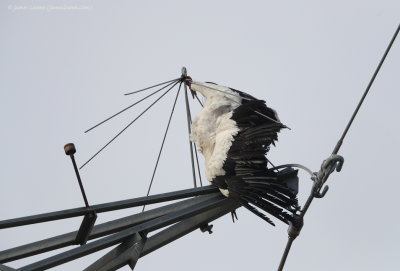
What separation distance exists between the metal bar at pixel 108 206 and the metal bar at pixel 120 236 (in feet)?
0.53

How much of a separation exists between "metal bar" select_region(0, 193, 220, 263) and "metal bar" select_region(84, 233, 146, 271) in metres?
0.45

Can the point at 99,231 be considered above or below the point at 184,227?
below

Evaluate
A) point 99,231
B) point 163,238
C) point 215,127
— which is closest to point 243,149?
point 215,127

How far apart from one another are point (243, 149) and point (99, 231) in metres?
1.89

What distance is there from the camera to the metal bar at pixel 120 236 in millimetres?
8426

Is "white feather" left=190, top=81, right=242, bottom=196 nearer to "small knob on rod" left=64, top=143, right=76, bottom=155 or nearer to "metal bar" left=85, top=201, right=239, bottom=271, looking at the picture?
"metal bar" left=85, top=201, right=239, bottom=271

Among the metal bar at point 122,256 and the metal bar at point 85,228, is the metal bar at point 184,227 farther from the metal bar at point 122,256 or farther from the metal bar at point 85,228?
the metal bar at point 85,228

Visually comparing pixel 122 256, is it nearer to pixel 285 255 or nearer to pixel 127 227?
pixel 127 227

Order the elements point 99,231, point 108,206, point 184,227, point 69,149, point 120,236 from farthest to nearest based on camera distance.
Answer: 1. point 184,227
2. point 99,231
3. point 108,206
4. point 120,236
5. point 69,149

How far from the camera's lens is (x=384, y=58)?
8.90 meters

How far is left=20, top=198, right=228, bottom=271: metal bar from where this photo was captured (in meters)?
8.43

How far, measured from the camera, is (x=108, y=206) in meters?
9.32

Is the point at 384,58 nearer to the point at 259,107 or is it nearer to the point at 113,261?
the point at 259,107

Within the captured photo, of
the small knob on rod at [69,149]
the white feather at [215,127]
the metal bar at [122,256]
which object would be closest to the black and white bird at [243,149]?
the white feather at [215,127]
